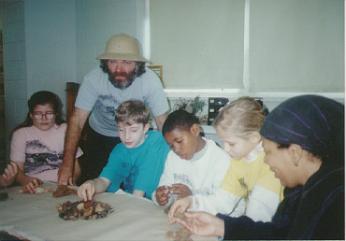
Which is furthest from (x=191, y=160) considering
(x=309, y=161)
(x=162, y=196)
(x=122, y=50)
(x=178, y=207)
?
(x=122, y=50)

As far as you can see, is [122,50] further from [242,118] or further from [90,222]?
[90,222]

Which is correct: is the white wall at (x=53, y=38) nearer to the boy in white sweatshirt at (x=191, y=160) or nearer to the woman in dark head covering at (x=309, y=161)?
the boy in white sweatshirt at (x=191, y=160)

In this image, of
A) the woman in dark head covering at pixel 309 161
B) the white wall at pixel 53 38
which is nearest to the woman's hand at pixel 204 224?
the woman in dark head covering at pixel 309 161

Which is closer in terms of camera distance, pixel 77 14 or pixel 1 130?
pixel 1 130

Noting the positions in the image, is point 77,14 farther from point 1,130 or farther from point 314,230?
point 314,230

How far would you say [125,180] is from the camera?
1282mm

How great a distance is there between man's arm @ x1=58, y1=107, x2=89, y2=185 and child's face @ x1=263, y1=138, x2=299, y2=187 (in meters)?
0.84

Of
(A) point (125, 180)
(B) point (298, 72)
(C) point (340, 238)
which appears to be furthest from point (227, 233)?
(B) point (298, 72)

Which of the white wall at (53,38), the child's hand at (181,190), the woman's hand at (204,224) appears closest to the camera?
the woman's hand at (204,224)

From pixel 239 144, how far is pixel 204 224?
273 millimetres

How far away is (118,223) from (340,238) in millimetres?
465

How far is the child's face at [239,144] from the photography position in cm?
94

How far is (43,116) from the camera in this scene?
1.50 metres

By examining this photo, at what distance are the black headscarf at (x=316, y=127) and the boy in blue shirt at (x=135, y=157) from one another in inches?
26.1
